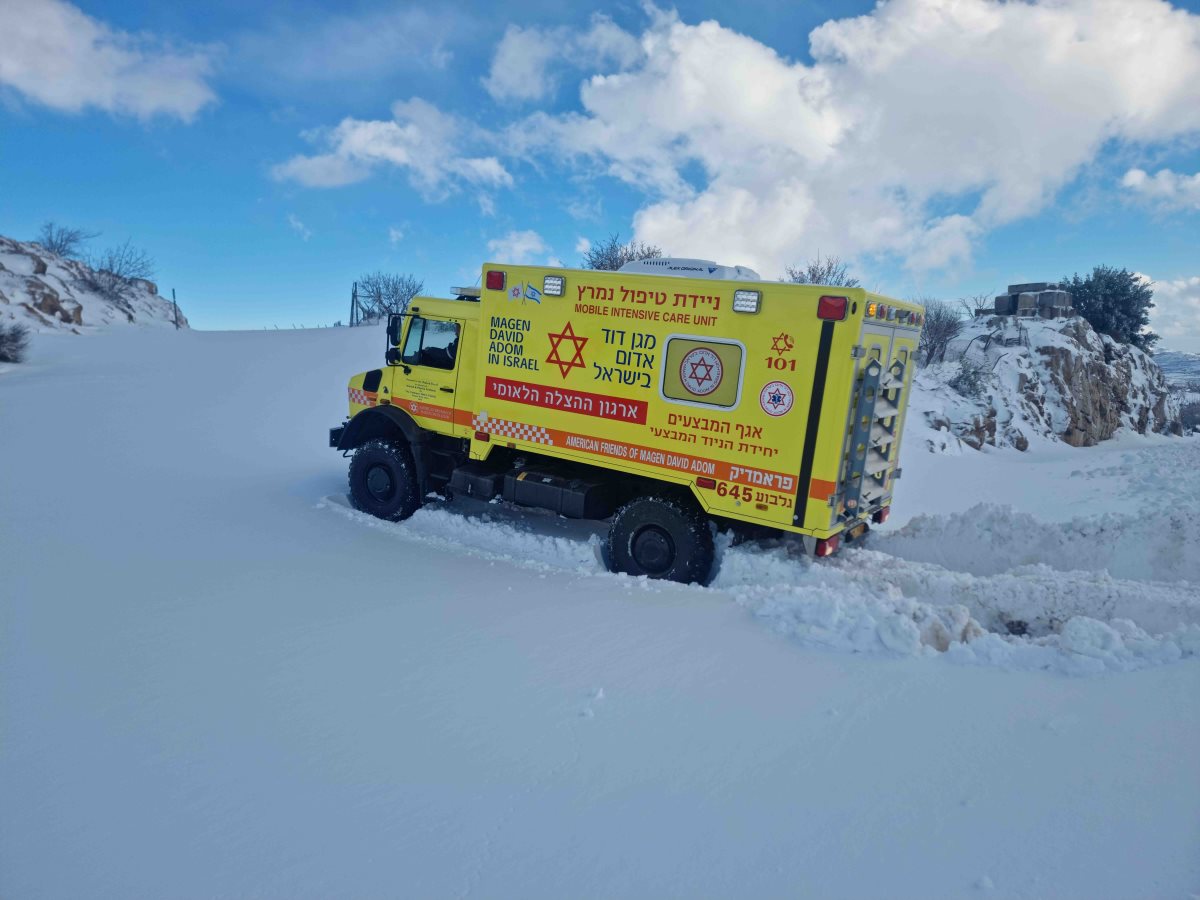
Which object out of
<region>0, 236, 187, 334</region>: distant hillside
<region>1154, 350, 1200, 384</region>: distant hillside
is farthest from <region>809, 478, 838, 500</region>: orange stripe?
<region>1154, 350, 1200, 384</region>: distant hillside

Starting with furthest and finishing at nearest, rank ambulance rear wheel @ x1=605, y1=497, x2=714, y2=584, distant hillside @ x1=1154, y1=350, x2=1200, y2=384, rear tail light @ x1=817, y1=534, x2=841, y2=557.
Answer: distant hillside @ x1=1154, y1=350, x2=1200, y2=384 < ambulance rear wheel @ x1=605, y1=497, x2=714, y2=584 < rear tail light @ x1=817, y1=534, x2=841, y2=557

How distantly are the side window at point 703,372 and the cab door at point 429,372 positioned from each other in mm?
Result: 2663

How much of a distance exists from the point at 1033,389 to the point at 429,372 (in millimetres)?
16571

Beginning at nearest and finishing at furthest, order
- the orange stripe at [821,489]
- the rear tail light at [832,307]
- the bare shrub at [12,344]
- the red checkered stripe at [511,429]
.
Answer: the rear tail light at [832,307] → the orange stripe at [821,489] → the red checkered stripe at [511,429] → the bare shrub at [12,344]

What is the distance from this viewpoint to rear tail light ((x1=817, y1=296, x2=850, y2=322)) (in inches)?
220

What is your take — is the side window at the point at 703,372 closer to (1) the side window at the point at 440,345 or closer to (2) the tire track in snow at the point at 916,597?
(2) the tire track in snow at the point at 916,597

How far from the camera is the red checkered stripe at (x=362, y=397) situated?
856cm

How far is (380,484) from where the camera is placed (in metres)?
8.27

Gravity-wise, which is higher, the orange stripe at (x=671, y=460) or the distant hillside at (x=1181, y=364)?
the distant hillside at (x=1181, y=364)

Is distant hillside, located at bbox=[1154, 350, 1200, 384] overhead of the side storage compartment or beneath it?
overhead

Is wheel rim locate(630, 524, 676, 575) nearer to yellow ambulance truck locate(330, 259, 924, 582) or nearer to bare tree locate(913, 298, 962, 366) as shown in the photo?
yellow ambulance truck locate(330, 259, 924, 582)

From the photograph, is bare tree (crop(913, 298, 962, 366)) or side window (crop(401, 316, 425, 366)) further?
bare tree (crop(913, 298, 962, 366))

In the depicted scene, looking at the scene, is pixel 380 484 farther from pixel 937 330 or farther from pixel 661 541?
pixel 937 330

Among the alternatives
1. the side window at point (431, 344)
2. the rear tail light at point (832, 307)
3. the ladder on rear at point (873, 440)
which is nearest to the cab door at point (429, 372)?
the side window at point (431, 344)
